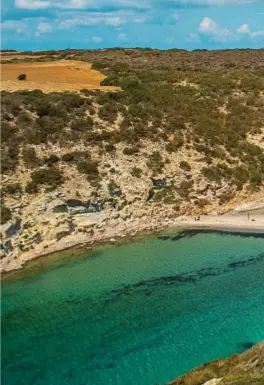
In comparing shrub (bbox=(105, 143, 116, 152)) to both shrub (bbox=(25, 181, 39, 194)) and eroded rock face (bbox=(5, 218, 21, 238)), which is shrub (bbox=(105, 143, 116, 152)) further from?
eroded rock face (bbox=(5, 218, 21, 238))

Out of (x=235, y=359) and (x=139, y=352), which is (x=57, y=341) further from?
(x=235, y=359)

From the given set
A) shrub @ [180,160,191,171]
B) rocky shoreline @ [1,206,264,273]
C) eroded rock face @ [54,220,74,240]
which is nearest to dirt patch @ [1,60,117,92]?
shrub @ [180,160,191,171]

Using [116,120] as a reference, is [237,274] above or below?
below

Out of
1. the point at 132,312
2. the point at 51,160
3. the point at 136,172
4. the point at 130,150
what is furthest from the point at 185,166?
the point at 132,312

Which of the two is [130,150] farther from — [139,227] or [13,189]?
[13,189]

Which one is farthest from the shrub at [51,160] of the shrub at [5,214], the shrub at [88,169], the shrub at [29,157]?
the shrub at [5,214]

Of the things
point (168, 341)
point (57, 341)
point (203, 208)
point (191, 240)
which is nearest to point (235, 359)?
point (168, 341)

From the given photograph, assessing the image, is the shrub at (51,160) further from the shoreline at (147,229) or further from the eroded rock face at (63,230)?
the shoreline at (147,229)
